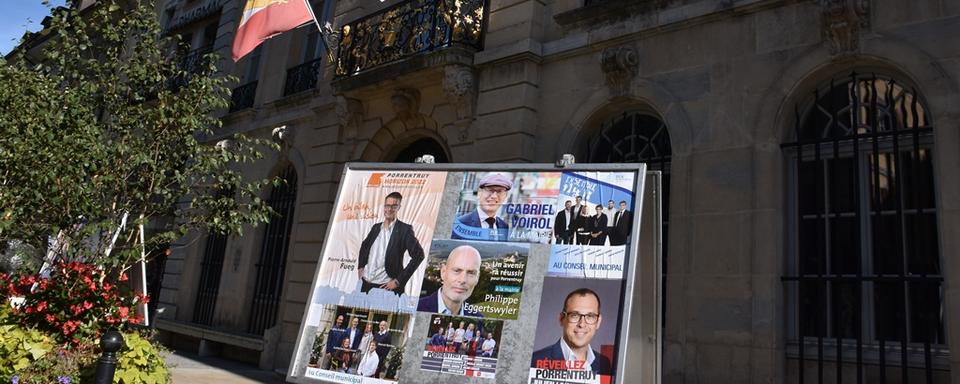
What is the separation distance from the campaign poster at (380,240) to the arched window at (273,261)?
7.75 meters

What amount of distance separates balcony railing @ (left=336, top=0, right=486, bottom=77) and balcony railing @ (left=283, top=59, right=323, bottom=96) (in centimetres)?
182

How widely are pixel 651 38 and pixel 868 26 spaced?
2350 mm

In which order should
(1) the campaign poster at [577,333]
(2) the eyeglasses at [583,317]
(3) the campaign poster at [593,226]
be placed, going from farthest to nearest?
(3) the campaign poster at [593,226]
(2) the eyeglasses at [583,317]
(1) the campaign poster at [577,333]

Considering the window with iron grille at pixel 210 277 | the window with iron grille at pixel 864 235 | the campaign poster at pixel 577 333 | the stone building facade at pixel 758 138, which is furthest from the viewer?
the window with iron grille at pixel 210 277

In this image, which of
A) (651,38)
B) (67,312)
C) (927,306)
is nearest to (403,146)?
(651,38)

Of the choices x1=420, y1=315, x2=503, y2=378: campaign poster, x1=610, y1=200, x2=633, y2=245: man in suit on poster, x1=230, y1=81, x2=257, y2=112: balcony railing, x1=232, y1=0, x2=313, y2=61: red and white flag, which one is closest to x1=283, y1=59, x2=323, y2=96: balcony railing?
x1=230, y1=81, x2=257, y2=112: balcony railing

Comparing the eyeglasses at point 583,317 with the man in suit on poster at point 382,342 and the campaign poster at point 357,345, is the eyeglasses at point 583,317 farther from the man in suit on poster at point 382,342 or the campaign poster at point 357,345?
the man in suit on poster at point 382,342

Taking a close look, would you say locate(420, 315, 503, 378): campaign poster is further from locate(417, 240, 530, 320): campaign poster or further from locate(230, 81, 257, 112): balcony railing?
locate(230, 81, 257, 112): balcony railing

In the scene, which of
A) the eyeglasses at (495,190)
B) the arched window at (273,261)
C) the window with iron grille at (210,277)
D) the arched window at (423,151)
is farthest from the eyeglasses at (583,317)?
the window with iron grille at (210,277)

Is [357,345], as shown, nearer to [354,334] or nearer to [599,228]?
[354,334]

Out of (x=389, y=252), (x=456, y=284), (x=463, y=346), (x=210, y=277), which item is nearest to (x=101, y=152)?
(x=389, y=252)

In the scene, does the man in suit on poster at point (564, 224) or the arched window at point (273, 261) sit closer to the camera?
the man in suit on poster at point (564, 224)

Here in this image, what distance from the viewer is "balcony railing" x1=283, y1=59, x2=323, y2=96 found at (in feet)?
45.0

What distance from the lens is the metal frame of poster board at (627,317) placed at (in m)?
4.24
